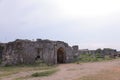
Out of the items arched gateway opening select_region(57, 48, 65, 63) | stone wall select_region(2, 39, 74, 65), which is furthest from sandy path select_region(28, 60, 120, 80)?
arched gateway opening select_region(57, 48, 65, 63)

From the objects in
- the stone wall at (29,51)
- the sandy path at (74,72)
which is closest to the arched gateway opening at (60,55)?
the stone wall at (29,51)

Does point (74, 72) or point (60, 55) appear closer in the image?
point (74, 72)

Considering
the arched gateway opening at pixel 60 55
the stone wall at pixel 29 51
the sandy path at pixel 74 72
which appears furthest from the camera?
the arched gateway opening at pixel 60 55

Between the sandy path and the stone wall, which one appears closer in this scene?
the sandy path

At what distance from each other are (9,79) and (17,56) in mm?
10713

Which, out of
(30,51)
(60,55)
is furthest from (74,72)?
(60,55)

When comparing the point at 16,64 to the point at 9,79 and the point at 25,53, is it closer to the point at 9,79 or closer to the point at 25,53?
the point at 25,53

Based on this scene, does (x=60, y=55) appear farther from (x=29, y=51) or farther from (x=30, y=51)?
(x=29, y=51)

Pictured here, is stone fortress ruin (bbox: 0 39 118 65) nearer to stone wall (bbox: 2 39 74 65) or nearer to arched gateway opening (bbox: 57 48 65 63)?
stone wall (bbox: 2 39 74 65)

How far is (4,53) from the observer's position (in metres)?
29.3

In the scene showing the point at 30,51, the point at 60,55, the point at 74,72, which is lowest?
the point at 74,72

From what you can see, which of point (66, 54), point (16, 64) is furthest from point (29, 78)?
point (66, 54)

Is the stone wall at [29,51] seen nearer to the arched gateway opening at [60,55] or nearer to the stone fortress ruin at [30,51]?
the stone fortress ruin at [30,51]

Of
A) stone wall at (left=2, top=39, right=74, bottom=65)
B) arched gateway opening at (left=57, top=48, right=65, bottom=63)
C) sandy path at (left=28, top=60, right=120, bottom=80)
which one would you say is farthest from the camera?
arched gateway opening at (left=57, top=48, right=65, bottom=63)
